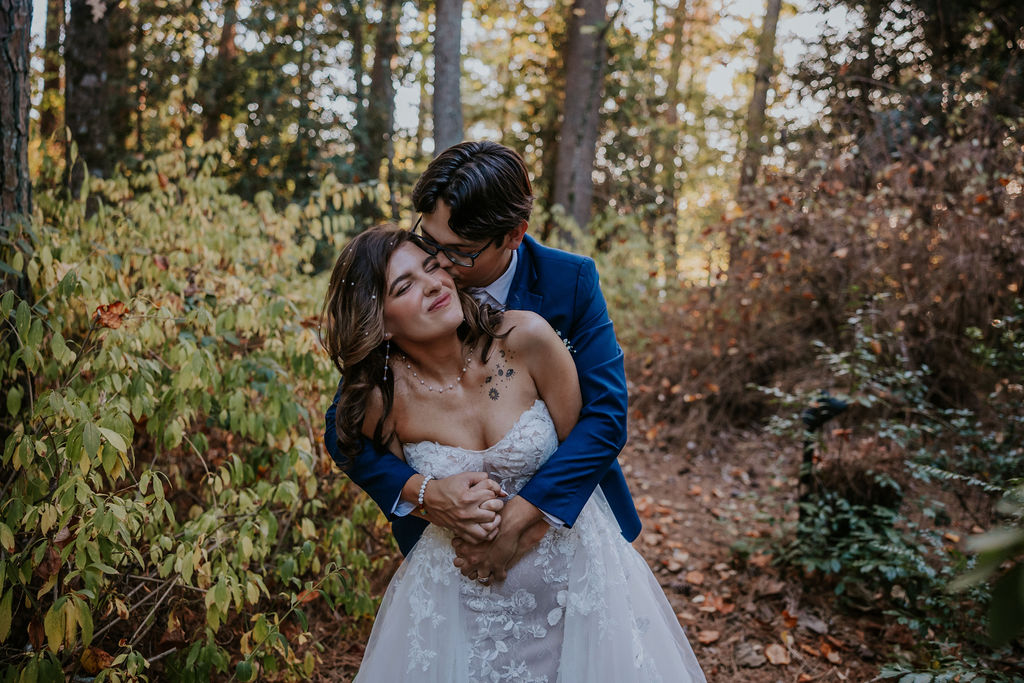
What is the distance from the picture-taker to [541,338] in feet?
6.57

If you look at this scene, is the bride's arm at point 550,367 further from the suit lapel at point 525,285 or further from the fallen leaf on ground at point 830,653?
the fallen leaf on ground at point 830,653

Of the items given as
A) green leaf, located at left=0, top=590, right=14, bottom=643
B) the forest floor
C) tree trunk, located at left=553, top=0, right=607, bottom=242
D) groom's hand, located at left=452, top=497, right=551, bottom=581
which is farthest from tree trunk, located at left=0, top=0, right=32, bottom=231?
tree trunk, located at left=553, top=0, right=607, bottom=242

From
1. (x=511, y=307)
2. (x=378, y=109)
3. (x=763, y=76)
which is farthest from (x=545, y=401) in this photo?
(x=763, y=76)

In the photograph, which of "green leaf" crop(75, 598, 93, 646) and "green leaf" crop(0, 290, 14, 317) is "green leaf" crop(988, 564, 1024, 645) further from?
"green leaf" crop(0, 290, 14, 317)

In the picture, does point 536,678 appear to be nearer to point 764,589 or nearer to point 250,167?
point 764,589

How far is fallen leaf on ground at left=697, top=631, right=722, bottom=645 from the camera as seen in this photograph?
3.48 meters

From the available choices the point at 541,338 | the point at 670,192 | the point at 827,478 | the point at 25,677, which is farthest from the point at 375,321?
the point at 670,192

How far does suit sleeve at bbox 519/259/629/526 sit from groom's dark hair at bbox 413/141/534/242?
1.09 feet

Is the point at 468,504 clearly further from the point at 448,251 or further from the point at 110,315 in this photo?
the point at 110,315

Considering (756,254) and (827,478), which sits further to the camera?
(756,254)

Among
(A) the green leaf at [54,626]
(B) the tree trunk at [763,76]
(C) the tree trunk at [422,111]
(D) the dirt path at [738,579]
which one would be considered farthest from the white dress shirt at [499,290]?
(C) the tree trunk at [422,111]

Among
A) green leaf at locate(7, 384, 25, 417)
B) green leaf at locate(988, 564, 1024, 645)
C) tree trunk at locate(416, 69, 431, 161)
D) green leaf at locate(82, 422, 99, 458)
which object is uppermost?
tree trunk at locate(416, 69, 431, 161)

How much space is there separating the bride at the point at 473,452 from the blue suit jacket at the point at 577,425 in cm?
7

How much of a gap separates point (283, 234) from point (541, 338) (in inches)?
118
